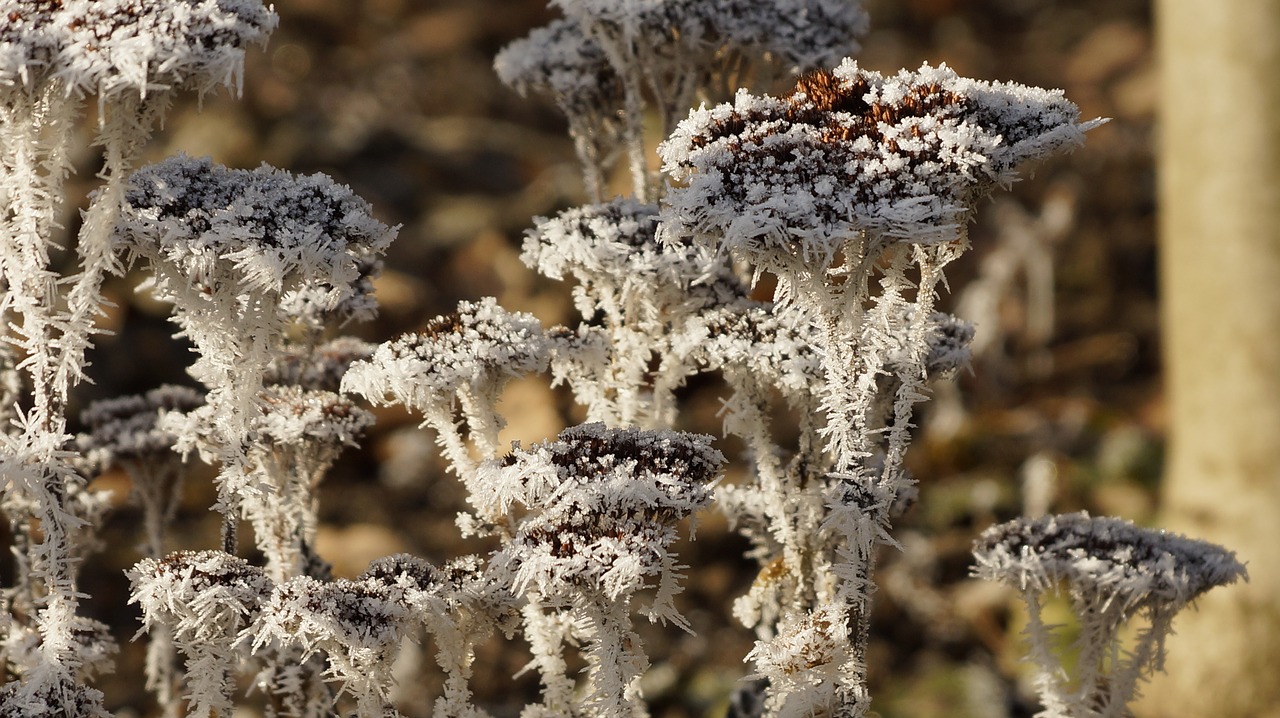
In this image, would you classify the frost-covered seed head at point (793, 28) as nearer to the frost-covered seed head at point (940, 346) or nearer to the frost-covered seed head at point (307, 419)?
the frost-covered seed head at point (940, 346)

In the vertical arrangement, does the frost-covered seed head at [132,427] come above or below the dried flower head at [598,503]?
above

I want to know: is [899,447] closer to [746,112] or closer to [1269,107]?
[746,112]

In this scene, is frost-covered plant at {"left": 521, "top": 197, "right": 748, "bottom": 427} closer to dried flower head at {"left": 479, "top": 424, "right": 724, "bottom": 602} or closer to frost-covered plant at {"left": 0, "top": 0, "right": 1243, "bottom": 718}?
frost-covered plant at {"left": 0, "top": 0, "right": 1243, "bottom": 718}

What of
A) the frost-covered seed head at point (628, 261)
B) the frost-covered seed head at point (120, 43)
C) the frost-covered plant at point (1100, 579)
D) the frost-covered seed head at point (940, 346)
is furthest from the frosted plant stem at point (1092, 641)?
the frost-covered seed head at point (120, 43)

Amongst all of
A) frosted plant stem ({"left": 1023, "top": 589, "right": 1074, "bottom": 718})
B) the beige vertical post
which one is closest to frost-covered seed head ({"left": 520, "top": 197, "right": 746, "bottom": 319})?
frosted plant stem ({"left": 1023, "top": 589, "right": 1074, "bottom": 718})

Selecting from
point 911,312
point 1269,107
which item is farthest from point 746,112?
point 1269,107

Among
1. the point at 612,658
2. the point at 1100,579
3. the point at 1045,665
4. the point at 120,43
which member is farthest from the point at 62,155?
the point at 1045,665
